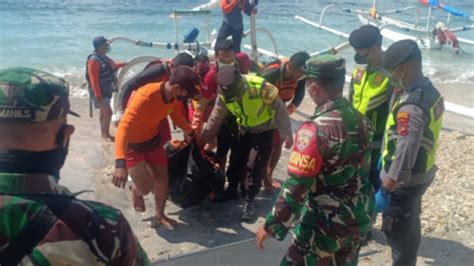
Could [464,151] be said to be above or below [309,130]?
below

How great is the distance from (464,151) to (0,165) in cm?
673

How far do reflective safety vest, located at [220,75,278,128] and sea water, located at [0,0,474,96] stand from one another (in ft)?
21.2

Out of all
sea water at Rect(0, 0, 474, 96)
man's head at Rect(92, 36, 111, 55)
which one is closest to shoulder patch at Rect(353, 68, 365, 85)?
man's head at Rect(92, 36, 111, 55)

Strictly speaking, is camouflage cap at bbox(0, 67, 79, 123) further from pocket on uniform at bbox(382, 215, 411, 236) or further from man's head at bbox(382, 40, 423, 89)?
pocket on uniform at bbox(382, 215, 411, 236)

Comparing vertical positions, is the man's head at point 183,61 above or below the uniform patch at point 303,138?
below

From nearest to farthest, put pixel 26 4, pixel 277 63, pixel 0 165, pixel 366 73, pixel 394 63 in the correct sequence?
pixel 0 165
pixel 394 63
pixel 366 73
pixel 277 63
pixel 26 4

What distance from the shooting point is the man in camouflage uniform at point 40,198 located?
1.56 m

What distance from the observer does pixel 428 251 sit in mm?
4785

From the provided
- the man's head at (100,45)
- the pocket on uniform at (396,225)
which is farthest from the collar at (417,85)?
the man's head at (100,45)

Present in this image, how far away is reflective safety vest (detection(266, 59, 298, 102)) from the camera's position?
230 inches

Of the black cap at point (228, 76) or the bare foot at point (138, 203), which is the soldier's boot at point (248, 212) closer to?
the bare foot at point (138, 203)

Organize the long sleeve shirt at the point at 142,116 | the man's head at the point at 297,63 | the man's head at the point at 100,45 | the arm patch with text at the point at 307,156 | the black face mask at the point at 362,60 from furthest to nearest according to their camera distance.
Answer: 1. the man's head at the point at 100,45
2. the man's head at the point at 297,63
3. the black face mask at the point at 362,60
4. the long sleeve shirt at the point at 142,116
5. the arm patch with text at the point at 307,156

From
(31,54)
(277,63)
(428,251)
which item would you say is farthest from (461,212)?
Answer: (31,54)

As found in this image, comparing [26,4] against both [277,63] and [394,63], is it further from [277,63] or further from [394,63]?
[394,63]
